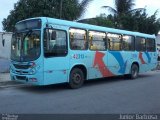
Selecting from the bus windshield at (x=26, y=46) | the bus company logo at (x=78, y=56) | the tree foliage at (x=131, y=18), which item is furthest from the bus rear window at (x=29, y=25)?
the tree foliage at (x=131, y=18)

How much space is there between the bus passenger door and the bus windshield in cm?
37

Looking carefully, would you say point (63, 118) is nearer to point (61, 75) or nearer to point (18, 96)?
point (18, 96)

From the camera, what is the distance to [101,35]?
15109mm

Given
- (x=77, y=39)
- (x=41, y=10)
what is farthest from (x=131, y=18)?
(x=77, y=39)

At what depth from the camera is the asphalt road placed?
9.24 m

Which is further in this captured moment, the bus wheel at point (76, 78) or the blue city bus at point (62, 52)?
the bus wheel at point (76, 78)

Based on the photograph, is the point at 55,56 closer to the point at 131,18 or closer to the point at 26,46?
the point at 26,46

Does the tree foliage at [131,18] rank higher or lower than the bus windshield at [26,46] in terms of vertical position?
higher

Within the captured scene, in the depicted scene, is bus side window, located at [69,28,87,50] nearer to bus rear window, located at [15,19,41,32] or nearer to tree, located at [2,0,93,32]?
bus rear window, located at [15,19,41,32]

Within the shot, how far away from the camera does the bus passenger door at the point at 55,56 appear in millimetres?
12023

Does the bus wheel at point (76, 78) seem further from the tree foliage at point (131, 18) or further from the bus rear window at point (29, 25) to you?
the tree foliage at point (131, 18)

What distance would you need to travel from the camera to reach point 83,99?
10.9 m

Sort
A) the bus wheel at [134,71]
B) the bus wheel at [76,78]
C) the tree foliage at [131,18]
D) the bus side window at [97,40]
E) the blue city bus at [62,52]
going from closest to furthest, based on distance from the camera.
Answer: the blue city bus at [62,52]
the bus wheel at [76,78]
the bus side window at [97,40]
the bus wheel at [134,71]
the tree foliage at [131,18]

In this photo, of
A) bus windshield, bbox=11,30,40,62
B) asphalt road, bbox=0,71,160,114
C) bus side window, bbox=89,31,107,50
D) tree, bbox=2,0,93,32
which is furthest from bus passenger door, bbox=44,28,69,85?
tree, bbox=2,0,93,32
